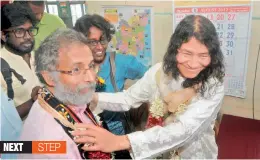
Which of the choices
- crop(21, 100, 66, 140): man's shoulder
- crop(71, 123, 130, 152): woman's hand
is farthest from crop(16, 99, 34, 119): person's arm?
crop(71, 123, 130, 152): woman's hand

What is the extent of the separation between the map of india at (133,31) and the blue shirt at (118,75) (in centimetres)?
38

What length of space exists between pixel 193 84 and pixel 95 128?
432mm

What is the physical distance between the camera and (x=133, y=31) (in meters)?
1.89

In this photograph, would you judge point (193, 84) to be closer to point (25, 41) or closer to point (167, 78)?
point (167, 78)

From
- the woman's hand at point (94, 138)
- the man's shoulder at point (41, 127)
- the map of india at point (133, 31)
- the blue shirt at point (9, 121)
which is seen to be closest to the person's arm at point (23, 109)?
the blue shirt at point (9, 121)

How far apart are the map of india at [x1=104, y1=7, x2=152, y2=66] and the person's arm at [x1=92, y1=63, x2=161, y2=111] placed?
2.32 ft

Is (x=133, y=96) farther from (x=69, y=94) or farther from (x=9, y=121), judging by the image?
(x=9, y=121)

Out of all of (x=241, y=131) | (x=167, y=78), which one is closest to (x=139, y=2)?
(x=167, y=78)

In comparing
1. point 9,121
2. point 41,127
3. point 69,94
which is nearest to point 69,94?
point 69,94

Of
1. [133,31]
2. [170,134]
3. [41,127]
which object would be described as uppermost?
[133,31]

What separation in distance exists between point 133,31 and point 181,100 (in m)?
0.97

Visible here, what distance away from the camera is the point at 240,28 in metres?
1.61

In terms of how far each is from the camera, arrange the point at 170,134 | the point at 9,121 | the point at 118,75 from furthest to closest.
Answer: the point at 118,75, the point at 9,121, the point at 170,134

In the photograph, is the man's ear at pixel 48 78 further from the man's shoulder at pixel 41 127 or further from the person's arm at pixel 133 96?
the person's arm at pixel 133 96
